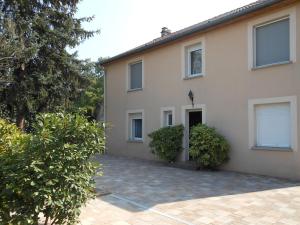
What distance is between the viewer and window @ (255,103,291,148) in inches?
405

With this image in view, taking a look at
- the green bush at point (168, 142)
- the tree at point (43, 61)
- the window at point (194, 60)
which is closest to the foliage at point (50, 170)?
the green bush at point (168, 142)

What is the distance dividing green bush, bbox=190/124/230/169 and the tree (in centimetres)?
797

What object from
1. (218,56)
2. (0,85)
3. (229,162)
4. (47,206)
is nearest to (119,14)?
(218,56)

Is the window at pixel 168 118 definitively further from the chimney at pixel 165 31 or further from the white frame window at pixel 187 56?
the chimney at pixel 165 31

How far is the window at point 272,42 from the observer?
10395mm

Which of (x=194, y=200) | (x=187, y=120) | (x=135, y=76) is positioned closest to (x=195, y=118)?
(x=187, y=120)

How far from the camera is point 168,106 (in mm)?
14625

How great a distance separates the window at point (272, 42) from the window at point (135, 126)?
23.5ft

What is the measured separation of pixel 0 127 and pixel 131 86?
1151 cm

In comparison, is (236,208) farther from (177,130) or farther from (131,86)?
(131,86)

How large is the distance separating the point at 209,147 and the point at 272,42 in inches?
152

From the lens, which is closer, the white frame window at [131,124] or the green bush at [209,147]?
the green bush at [209,147]

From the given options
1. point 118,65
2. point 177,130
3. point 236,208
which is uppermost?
point 118,65

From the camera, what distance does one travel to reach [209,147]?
1136cm
